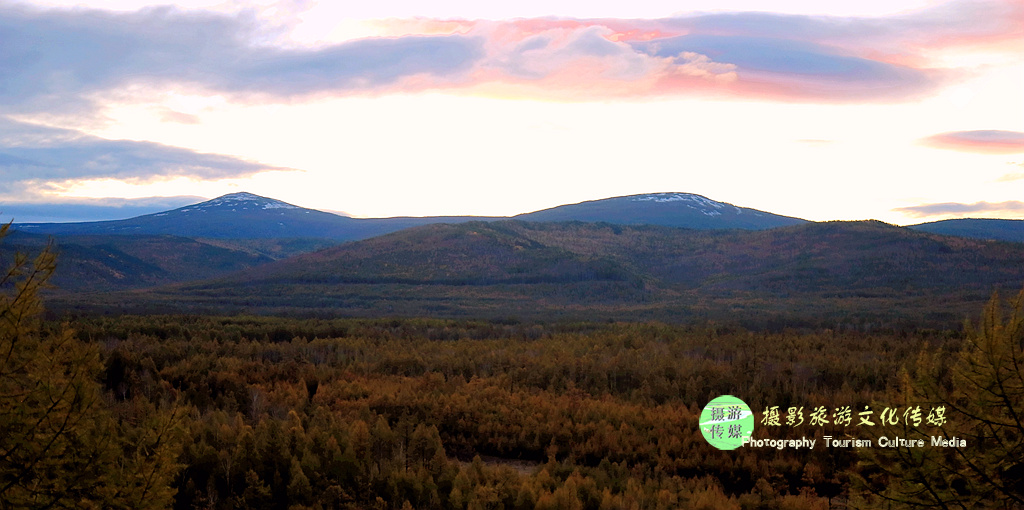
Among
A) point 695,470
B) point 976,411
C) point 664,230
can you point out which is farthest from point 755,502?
point 664,230

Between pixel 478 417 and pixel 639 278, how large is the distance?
57.6 metres

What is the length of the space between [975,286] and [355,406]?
57220 mm

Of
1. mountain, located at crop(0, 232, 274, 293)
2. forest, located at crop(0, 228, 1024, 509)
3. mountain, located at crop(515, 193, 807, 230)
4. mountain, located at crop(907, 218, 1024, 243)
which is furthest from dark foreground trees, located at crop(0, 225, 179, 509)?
mountain, located at crop(907, 218, 1024, 243)

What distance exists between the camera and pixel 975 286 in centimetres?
5366

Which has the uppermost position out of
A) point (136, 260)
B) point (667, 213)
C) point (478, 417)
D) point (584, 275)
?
point (667, 213)

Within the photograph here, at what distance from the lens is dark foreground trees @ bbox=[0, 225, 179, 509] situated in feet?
14.8

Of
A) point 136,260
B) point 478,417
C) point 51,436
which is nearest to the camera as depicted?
point 51,436

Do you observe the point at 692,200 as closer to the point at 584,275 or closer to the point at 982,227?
the point at 982,227

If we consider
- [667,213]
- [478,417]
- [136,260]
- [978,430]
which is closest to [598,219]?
[667,213]

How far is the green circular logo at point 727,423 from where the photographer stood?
11734 mm

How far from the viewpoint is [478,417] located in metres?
13.6

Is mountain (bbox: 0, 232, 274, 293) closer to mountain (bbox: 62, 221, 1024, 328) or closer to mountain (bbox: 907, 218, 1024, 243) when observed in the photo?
mountain (bbox: 62, 221, 1024, 328)

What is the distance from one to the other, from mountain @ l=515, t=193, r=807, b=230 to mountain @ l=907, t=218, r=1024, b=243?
36.5 meters

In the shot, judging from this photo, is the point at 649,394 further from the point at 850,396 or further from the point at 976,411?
the point at 976,411
